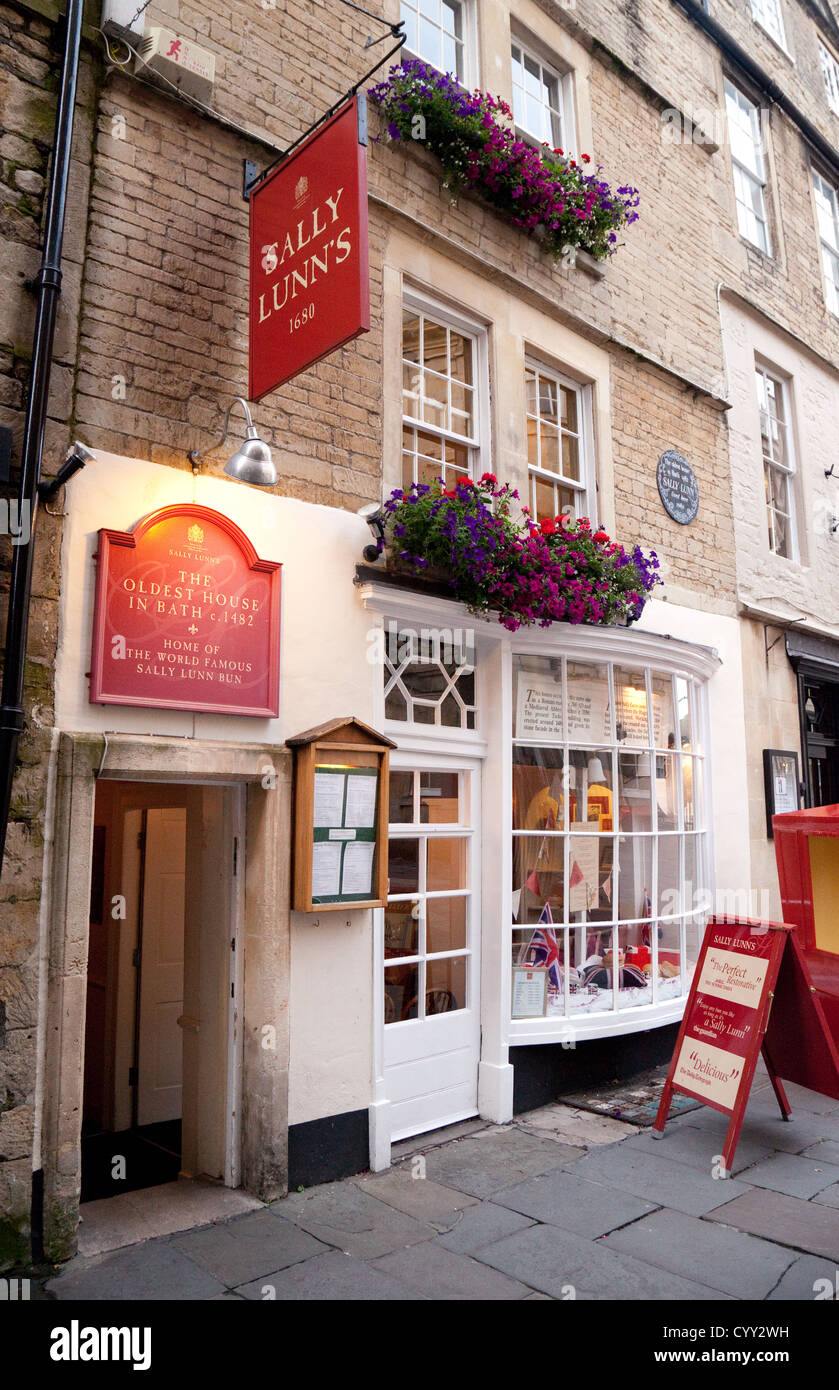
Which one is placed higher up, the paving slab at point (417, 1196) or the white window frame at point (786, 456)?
the white window frame at point (786, 456)

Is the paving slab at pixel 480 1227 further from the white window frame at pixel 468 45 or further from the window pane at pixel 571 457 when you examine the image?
the white window frame at pixel 468 45

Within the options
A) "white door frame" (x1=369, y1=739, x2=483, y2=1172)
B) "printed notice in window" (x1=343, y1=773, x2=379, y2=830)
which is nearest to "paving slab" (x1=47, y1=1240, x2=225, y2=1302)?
"white door frame" (x1=369, y1=739, x2=483, y2=1172)

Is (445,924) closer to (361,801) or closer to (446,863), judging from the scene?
(446,863)

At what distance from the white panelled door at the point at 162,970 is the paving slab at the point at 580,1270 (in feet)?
9.56

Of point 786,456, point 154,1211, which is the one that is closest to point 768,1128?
point 154,1211

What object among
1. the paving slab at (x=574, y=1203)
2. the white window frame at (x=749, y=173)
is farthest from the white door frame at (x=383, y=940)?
the white window frame at (x=749, y=173)

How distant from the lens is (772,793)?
9.06 meters

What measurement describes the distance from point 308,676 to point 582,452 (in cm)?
371

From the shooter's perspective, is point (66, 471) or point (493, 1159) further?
point (493, 1159)

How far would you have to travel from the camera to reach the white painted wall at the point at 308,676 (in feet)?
14.8

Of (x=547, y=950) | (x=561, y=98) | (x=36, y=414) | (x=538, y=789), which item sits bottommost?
(x=547, y=950)

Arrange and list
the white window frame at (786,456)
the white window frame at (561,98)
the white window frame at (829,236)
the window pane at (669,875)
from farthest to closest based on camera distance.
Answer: the white window frame at (829,236)
the white window frame at (786,456)
the white window frame at (561,98)
the window pane at (669,875)

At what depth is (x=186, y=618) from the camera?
4605mm
